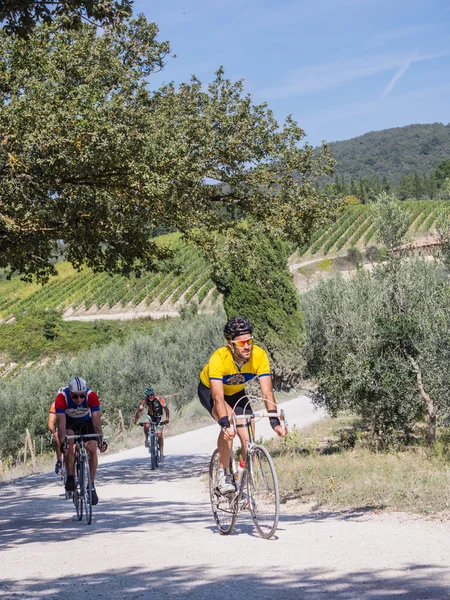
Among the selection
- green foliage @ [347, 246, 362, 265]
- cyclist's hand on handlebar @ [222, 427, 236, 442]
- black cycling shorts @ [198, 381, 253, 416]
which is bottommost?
cyclist's hand on handlebar @ [222, 427, 236, 442]

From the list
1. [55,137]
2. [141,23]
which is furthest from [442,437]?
[141,23]

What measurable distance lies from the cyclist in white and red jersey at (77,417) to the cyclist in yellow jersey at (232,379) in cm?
236

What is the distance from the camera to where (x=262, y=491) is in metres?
6.84

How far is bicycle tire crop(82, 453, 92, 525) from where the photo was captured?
8.78 meters

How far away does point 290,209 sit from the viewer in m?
14.9

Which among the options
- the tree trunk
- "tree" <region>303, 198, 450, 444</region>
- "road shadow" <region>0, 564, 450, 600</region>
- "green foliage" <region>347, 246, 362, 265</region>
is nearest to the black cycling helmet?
"road shadow" <region>0, 564, 450, 600</region>

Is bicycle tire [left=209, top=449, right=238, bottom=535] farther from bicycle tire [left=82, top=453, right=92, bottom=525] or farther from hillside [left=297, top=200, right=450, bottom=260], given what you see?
hillside [left=297, top=200, right=450, bottom=260]

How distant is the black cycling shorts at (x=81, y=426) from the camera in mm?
9289

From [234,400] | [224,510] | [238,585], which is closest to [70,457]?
[224,510]

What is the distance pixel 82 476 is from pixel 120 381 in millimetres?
24706

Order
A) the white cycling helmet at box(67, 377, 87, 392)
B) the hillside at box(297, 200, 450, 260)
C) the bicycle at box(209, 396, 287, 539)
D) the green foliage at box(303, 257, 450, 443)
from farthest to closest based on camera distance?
the hillside at box(297, 200, 450, 260), the green foliage at box(303, 257, 450, 443), the white cycling helmet at box(67, 377, 87, 392), the bicycle at box(209, 396, 287, 539)

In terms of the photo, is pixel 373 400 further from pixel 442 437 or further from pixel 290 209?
pixel 290 209

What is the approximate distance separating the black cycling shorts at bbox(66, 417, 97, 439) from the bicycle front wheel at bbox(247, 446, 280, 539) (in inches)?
114

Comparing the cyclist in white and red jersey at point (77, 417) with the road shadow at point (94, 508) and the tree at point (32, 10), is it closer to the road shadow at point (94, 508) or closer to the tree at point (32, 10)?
the road shadow at point (94, 508)
